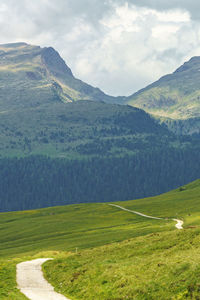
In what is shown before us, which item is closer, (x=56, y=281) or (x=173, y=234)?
(x=56, y=281)

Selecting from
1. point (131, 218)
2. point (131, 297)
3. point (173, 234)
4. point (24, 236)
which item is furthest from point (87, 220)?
point (131, 297)

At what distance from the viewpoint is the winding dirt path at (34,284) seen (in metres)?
41.1

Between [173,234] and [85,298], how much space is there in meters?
30.2

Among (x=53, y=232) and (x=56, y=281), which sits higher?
(x=56, y=281)

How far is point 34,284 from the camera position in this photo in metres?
47.4

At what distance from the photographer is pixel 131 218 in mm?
187875

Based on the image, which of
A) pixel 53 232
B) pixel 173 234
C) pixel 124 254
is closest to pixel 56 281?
pixel 124 254

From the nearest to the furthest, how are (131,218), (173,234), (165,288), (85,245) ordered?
(165,288), (173,234), (85,245), (131,218)

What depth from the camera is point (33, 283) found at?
4791 cm

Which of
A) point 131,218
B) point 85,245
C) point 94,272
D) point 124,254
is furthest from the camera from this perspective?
point 131,218

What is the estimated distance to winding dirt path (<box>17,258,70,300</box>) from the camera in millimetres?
41125

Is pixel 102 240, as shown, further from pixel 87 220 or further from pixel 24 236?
pixel 87 220

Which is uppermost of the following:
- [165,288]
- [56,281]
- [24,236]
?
[165,288]

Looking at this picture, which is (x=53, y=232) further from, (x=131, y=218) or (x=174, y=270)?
(x=174, y=270)
